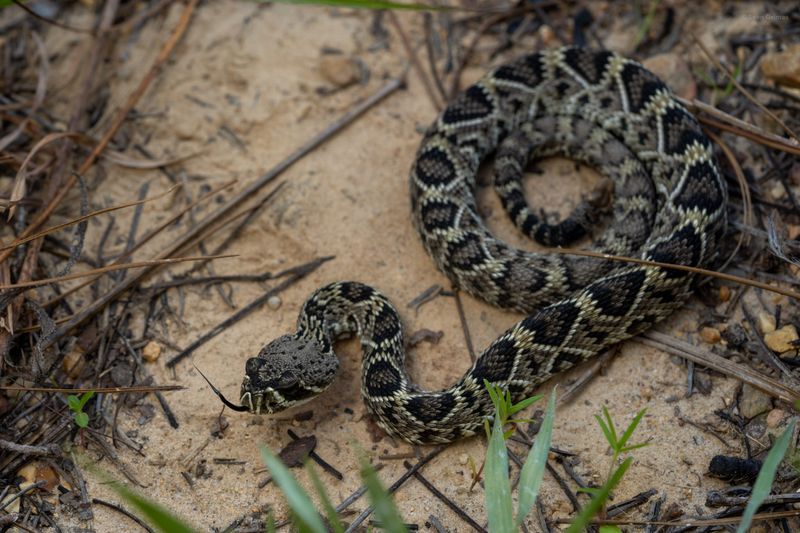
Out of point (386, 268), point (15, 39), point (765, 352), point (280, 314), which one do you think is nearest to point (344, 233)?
point (386, 268)

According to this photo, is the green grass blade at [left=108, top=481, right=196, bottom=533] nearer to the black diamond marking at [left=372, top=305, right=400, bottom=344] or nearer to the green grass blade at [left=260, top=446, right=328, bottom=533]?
the green grass blade at [left=260, top=446, right=328, bottom=533]

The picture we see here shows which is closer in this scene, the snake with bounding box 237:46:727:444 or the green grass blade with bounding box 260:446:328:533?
the green grass blade with bounding box 260:446:328:533

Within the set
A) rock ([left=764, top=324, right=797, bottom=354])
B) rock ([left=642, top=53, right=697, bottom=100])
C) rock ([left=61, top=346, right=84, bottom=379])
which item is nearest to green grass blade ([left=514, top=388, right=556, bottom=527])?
rock ([left=764, top=324, right=797, bottom=354])

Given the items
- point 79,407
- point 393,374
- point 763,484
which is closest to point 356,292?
point 393,374

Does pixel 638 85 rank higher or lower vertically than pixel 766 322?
higher

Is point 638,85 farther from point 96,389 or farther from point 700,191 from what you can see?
point 96,389

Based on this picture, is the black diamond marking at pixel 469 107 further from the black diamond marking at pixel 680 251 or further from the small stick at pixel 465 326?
the black diamond marking at pixel 680 251
